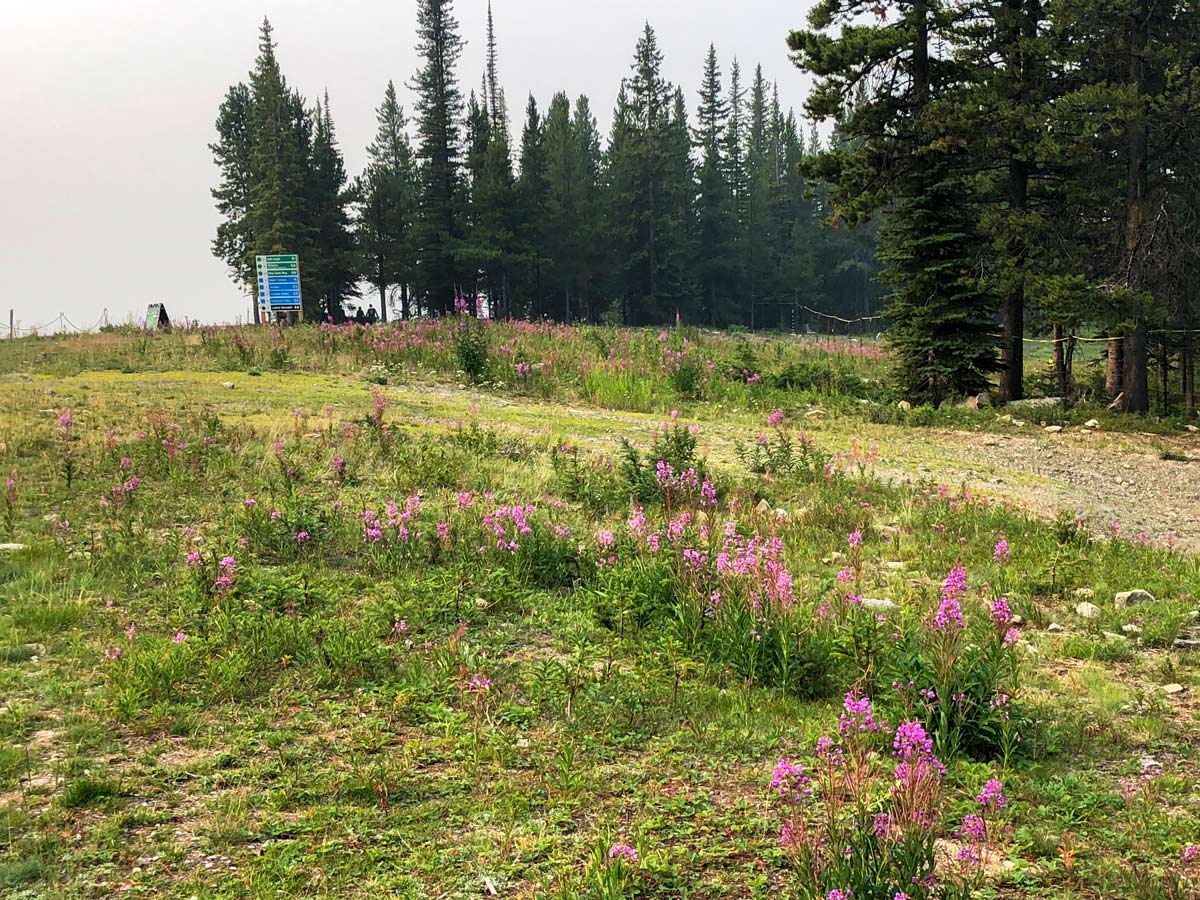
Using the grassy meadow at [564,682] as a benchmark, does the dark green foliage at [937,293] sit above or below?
above

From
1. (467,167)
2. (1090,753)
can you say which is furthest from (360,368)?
(467,167)

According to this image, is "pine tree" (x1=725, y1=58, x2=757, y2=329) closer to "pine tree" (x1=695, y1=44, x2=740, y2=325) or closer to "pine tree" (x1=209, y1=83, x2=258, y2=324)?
"pine tree" (x1=695, y1=44, x2=740, y2=325)

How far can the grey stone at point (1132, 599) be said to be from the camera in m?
6.02

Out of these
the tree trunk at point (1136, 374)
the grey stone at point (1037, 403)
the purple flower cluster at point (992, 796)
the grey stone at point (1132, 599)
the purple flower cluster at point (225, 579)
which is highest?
the tree trunk at point (1136, 374)

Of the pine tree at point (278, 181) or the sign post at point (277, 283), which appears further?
the pine tree at point (278, 181)

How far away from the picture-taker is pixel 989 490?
9641 millimetres

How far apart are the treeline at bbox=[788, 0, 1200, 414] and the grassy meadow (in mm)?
8557

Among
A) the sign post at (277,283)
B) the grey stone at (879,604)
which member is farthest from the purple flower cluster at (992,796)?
the sign post at (277,283)

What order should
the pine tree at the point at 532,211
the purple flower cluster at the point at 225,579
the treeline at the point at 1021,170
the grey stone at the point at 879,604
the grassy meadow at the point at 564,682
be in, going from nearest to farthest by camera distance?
1. the grassy meadow at the point at 564,682
2. the purple flower cluster at the point at 225,579
3. the grey stone at the point at 879,604
4. the treeline at the point at 1021,170
5. the pine tree at the point at 532,211

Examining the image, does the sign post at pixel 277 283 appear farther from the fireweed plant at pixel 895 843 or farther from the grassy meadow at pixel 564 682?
the fireweed plant at pixel 895 843

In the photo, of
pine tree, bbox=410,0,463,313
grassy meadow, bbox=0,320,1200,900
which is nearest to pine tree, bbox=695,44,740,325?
pine tree, bbox=410,0,463,313

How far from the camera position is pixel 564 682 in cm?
447

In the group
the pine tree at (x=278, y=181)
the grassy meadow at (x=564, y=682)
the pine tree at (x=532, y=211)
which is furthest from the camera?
the pine tree at (x=532, y=211)

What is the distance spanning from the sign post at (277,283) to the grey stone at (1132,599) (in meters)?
25.7
